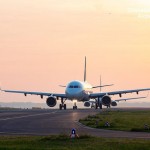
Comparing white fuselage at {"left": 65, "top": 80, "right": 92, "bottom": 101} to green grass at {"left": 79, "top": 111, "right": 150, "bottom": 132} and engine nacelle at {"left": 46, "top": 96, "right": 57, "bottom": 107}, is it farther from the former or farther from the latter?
green grass at {"left": 79, "top": 111, "right": 150, "bottom": 132}

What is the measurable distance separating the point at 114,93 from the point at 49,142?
8129 centimetres

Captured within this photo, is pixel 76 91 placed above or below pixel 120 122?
above

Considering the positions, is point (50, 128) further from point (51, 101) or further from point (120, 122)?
point (51, 101)

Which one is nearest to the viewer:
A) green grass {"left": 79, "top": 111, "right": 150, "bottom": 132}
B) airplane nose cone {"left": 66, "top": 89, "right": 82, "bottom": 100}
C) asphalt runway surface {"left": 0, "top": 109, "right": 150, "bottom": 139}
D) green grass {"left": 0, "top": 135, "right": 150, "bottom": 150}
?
green grass {"left": 0, "top": 135, "right": 150, "bottom": 150}

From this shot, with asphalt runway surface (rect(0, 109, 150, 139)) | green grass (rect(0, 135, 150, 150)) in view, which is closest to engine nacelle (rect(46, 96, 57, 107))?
asphalt runway surface (rect(0, 109, 150, 139))

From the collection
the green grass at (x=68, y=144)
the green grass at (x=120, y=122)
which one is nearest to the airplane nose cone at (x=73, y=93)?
the green grass at (x=120, y=122)

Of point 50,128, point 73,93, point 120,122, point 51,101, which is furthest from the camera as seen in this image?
point 51,101

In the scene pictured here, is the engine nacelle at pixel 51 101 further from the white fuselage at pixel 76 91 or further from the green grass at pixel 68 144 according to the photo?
the green grass at pixel 68 144

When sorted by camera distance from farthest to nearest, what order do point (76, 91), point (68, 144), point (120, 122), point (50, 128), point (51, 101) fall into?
point (51, 101), point (76, 91), point (120, 122), point (50, 128), point (68, 144)

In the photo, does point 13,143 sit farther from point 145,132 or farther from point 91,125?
point 91,125

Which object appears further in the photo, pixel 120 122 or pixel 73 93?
pixel 73 93

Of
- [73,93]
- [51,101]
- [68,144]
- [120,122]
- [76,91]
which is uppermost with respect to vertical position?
[76,91]

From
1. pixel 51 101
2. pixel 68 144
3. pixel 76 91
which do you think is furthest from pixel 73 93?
pixel 68 144

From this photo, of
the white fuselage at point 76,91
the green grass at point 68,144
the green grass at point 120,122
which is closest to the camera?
the green grass at point 68,144
